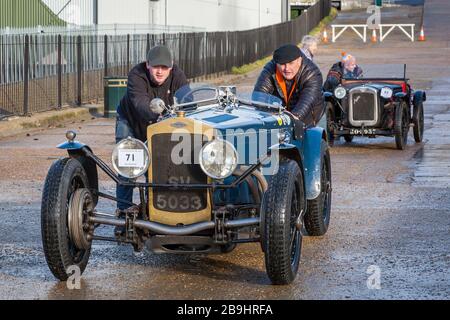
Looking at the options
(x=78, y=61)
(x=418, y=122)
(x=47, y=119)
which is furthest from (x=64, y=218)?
Answer: (x=78, y=61)

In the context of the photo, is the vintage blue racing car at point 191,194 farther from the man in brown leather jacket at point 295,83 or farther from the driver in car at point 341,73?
the driver in car at point 341,73

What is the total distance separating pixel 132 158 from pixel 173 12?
34.5m

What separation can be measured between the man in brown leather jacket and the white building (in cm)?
2295

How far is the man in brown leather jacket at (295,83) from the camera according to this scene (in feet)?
33.9

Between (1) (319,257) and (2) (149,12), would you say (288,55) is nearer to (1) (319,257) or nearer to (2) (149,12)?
(1) (319,257)

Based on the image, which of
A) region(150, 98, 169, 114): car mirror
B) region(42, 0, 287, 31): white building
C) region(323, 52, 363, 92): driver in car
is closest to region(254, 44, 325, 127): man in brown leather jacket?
region(150, 98, 169, 114): car mirror

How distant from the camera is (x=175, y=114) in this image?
9.05 m

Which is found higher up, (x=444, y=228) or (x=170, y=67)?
(x=170, y=67)

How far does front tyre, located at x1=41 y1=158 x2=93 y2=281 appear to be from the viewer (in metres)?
8.02

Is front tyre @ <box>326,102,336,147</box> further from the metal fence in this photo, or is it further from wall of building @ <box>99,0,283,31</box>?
wall of building @ <box>99,0,283,31</box>

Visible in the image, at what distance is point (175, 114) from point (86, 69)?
18551 millimetres

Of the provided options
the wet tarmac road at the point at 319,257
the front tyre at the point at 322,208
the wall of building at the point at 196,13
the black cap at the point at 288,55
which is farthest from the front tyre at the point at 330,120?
the wall of building at the point at 196,13
